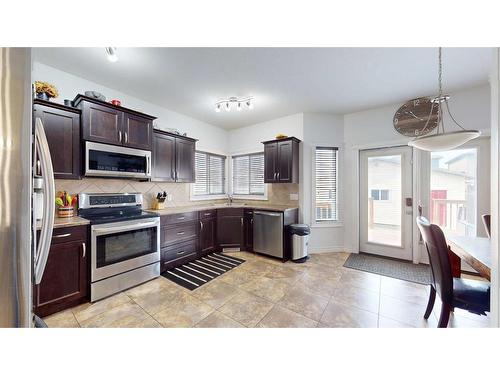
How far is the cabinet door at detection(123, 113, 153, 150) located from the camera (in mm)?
2432

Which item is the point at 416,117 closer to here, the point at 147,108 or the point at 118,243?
the point at 147,108

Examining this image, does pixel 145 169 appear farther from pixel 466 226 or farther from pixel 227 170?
pixel 466 226

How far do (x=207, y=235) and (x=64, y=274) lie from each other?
1.87 m

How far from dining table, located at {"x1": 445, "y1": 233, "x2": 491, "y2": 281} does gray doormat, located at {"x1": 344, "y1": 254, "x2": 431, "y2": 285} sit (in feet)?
2.60

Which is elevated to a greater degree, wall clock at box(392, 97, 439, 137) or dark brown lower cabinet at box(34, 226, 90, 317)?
wall clock at box(392, 97, 439, 137)

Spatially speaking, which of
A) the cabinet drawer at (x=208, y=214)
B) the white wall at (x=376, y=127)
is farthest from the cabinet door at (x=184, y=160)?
the white wall at (x=376, y=127)

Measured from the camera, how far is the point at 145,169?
103 inches

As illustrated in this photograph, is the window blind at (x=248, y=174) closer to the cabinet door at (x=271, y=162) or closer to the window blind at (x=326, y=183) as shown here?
the cabinet door at (x=271, y=162)

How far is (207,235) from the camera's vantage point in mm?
3338

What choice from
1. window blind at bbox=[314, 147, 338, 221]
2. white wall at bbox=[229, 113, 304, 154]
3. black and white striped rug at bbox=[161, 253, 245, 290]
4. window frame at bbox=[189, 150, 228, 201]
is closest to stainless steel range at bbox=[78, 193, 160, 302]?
black and white striped rug at bbox=[161, 253, 245, 290]

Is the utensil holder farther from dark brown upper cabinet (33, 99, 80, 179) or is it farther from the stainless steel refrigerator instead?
the stainless steel refrigerator

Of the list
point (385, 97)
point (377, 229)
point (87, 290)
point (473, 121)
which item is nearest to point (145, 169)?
point (87, 290)

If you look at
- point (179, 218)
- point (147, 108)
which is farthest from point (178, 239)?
point (147, 108)
